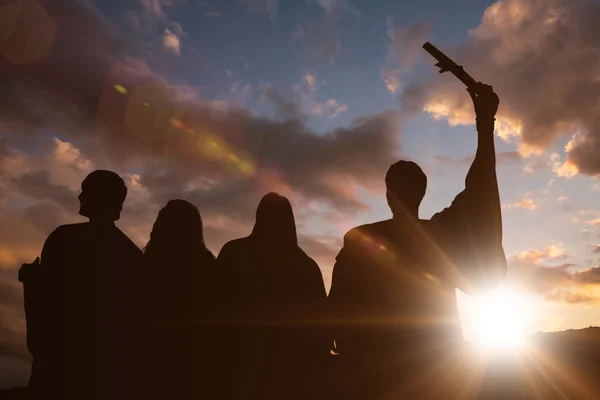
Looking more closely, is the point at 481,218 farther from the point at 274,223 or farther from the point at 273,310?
the point at 273,310

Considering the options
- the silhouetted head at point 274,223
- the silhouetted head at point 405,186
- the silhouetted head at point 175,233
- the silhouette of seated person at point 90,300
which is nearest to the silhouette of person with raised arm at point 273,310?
the silhouetted head at point 274,223

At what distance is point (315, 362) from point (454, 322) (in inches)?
62.1

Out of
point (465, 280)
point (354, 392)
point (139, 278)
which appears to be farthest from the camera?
point (139, 278)

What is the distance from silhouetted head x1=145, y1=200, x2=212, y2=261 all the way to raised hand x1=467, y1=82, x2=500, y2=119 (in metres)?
3.60

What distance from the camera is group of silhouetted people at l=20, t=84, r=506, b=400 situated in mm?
5695

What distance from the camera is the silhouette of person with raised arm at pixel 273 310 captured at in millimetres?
6012

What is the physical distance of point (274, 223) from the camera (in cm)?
666

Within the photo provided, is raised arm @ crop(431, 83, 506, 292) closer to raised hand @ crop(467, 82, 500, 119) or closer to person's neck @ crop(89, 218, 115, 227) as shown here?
raised hand @ crop(467, 82, 500, 119)

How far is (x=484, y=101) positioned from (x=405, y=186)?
1.23m

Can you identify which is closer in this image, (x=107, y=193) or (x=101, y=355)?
(x=101, y=355)

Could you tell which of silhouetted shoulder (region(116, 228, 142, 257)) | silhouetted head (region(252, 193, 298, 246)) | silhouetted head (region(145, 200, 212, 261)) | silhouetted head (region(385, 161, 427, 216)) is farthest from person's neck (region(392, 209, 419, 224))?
silhouetted shoulder (region(116, 228, 142, 257))

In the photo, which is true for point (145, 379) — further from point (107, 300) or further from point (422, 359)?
point (422, 359)

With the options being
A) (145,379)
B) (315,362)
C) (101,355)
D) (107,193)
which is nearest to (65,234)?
(107,193)

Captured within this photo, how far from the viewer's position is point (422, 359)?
565cm
